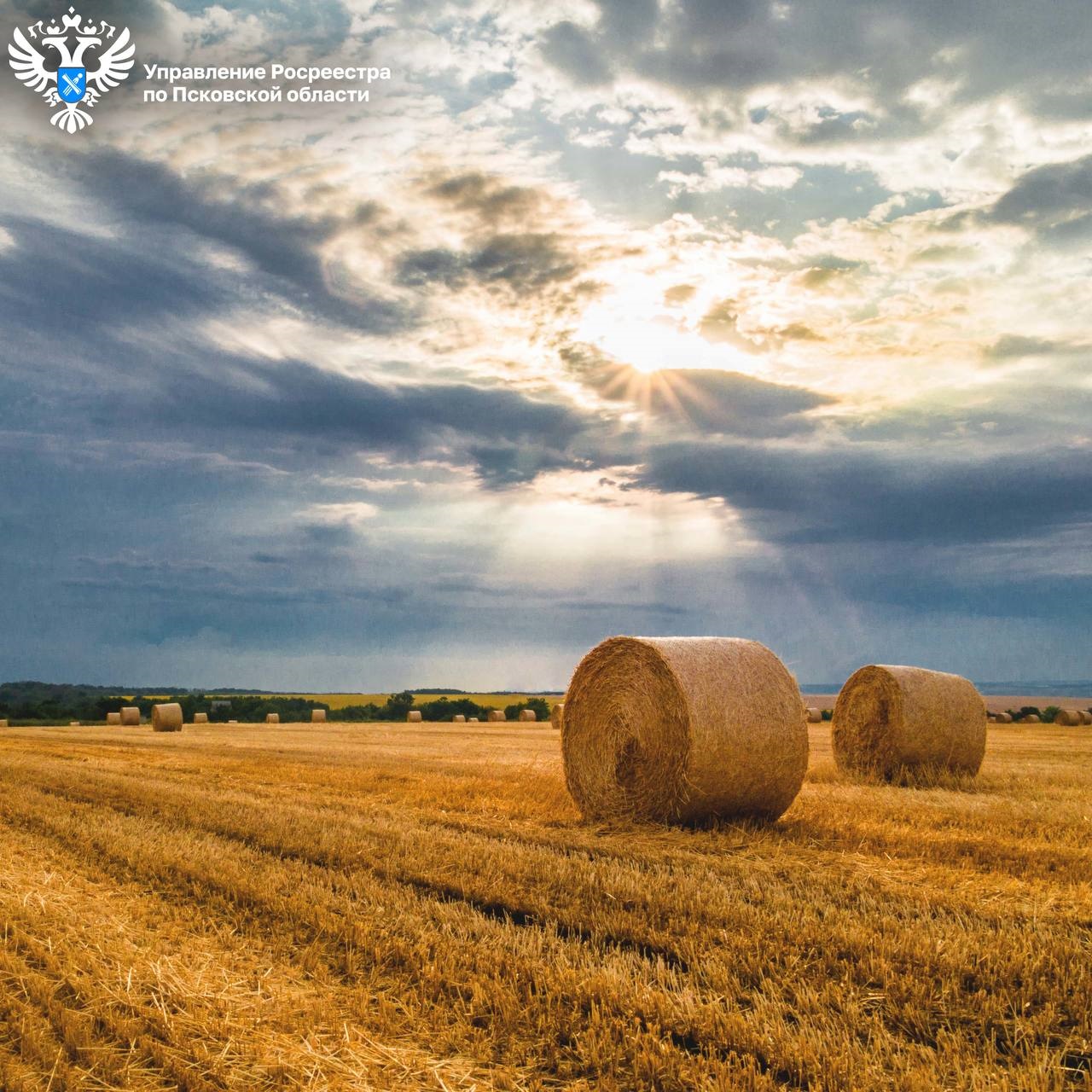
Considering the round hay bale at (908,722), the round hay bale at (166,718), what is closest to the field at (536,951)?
the round hay bale at (908,722)

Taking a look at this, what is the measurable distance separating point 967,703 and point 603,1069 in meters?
11.9

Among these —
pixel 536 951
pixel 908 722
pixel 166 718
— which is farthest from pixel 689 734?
pixel 166 718

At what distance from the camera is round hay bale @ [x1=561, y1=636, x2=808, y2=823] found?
340 inches

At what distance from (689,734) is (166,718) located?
2392 cm

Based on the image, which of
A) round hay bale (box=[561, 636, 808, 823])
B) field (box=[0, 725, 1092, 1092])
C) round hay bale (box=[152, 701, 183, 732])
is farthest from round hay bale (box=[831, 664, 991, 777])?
round hay bale (box=[152, 701, 183, 732])

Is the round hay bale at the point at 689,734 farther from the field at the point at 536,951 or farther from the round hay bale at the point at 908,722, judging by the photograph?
the round hay bale at the point at 908,722

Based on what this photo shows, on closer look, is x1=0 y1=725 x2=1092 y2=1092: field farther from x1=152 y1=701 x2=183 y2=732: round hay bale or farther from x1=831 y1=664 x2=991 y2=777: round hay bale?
x1=152 y1=701 x2=183 y2=732: round hay bale

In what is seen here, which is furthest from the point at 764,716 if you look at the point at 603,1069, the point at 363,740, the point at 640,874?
the point at 363,740

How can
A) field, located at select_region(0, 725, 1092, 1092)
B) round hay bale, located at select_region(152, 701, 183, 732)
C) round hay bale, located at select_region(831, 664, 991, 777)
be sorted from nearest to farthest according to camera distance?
field, located at select_region(0, 725, 1092, 1092), round hay bale, located at select_region(831, 664, 991, 777), round hay bale, located at select_region(152, 701, 183, 732)

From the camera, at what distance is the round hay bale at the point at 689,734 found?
864cm

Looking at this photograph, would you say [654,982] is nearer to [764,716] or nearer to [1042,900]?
[1042,900]

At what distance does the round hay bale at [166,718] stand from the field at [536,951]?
2055 cm

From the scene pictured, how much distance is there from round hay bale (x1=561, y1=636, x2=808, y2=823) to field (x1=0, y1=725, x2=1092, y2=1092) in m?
0.49

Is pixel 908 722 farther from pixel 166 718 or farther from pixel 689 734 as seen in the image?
pixel 166 718
